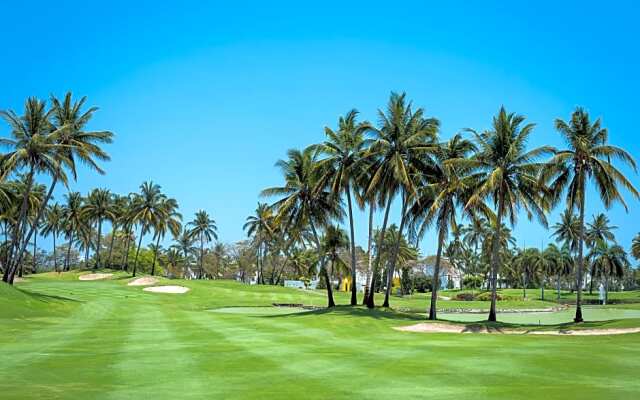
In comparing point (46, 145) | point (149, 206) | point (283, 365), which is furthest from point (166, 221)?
point (283, 365)

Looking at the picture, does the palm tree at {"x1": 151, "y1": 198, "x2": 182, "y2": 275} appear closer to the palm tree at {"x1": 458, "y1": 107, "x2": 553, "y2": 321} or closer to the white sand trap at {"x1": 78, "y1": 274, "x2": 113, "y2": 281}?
the white sand trap at {"x1": 78, "y1": 274, "x2": 113, "y2": 281}

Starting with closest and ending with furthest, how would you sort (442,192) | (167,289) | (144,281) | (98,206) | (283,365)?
(283,365) → (442,192) → (167,289) → (144,281) → (98,206)

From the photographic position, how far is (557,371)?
14281mm

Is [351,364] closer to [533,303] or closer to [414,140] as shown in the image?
[414,140]

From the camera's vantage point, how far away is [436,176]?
42.6 meters

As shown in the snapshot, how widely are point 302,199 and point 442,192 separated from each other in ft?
43.9

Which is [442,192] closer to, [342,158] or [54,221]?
[342,158]

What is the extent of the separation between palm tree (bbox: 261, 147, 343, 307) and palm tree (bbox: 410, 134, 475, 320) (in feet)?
27.2

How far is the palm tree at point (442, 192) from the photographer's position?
39531 millimetres

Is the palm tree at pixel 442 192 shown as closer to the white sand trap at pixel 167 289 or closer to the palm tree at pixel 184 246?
the white sand trap at pixel 167 289

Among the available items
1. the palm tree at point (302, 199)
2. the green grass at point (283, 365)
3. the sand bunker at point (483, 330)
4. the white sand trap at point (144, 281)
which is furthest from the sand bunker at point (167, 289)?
the sand bunker at point (483, 330)

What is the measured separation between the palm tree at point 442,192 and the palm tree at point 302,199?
8.30 metres

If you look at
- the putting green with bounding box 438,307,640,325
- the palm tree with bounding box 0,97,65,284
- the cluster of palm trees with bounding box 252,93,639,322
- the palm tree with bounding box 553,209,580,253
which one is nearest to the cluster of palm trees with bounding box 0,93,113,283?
the palm tree with bounding box 0,97,65,284

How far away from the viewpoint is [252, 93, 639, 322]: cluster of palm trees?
36.1 meters
